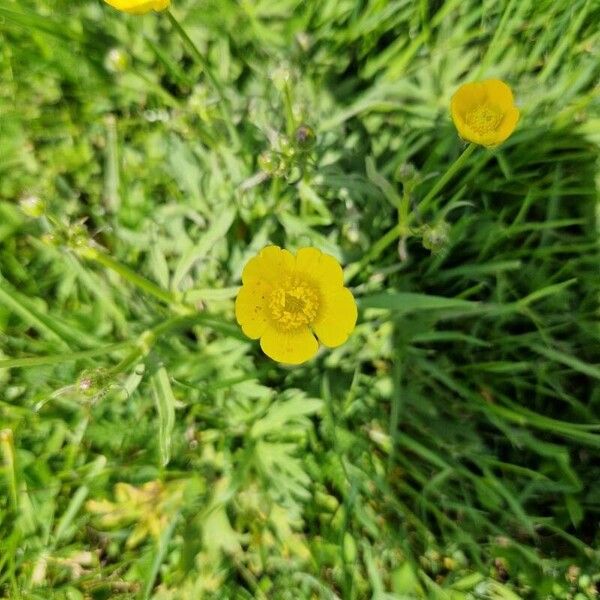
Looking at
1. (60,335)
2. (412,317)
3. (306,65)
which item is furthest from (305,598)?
(306,65)

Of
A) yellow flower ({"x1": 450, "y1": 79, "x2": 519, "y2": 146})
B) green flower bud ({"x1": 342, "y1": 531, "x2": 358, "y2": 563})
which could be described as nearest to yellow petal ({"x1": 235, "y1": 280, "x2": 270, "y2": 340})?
yellow flower ({"x1": 450, "y1": 79, "x2": 519, "y2": 146})

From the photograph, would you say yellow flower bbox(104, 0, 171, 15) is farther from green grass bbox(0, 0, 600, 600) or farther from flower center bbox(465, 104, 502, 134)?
flower center bbox(465, 104, 502, 134)

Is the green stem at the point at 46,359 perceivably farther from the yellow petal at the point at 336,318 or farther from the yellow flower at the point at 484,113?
the yellow flower at the point at 484,113

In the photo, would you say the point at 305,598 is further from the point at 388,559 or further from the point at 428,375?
the point at 428,375

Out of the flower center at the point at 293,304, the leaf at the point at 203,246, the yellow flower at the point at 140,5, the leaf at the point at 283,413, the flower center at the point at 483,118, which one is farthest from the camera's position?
the leaf at the point at 283,413

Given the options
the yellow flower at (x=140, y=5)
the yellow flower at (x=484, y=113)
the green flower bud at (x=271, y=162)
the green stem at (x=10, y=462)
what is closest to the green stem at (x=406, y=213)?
the yellow flower at (x=484, y=113)

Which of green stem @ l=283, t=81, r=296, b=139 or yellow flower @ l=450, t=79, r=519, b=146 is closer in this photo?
yellow flower @ l=450, t=79, r=519, b=146
